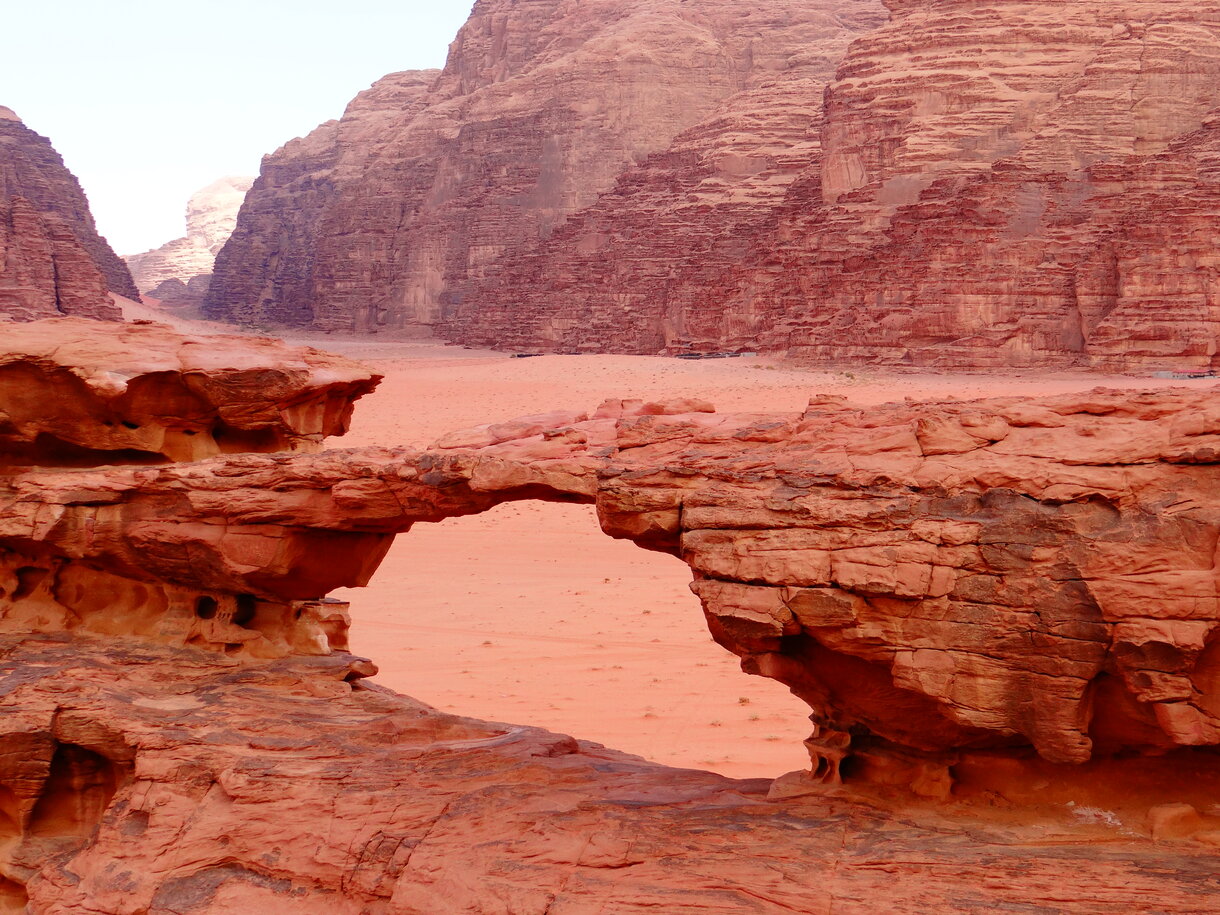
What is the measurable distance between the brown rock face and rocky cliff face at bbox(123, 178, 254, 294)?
138 feet

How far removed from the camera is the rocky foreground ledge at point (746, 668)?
481 centimetres

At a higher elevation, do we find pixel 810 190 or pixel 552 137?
pixel 552 137

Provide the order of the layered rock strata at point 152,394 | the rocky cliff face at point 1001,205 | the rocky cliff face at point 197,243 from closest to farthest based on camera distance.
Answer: the layered rock strata at point 152,394 → the rocky cliff face at point 1001,205 → the rocky cliff face at point 197,243

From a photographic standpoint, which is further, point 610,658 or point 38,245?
point 38,245

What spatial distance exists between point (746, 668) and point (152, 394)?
3.68m

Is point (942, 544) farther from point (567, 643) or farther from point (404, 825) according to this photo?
point (567, 643)

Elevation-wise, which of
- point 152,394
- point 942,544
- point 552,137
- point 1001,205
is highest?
point 552,137

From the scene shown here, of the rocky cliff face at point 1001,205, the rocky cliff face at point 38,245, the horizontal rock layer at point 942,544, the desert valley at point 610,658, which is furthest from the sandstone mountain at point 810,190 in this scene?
the horizontal rock layer at point 942,544

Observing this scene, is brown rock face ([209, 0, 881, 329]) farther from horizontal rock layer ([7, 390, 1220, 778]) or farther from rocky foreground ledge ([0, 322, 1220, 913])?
horizontal rock layer ([7, 390, 1220, 778])

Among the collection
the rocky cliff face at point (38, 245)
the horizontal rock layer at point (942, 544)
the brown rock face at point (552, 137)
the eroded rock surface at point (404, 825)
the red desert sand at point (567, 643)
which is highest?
the brown rock face at point (552, 137)

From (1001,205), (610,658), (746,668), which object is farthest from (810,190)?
(746,668)

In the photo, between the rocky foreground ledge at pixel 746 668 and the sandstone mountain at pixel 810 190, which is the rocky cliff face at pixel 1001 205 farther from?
the rocky foreground ledge at pixel 746 668

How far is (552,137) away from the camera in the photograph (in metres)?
76.3

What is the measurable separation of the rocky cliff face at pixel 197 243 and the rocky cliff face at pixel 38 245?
4545 cm
